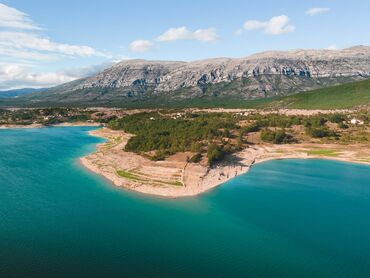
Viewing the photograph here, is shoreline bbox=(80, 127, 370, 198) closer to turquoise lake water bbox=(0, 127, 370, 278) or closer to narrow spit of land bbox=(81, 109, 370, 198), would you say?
narrow spit of land bbox=(81, 109, 370, 198)

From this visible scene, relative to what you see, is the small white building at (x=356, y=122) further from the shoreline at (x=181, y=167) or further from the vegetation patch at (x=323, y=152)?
the vegetation patch at (x=323, y=152)

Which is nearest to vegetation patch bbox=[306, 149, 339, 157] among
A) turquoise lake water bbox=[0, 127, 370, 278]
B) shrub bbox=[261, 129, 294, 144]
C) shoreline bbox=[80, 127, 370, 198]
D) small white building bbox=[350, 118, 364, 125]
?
shoreline bbox=[80, 127, 370, 198]

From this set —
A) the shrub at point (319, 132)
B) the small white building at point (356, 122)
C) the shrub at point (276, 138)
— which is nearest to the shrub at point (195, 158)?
the shrub at point (276, 138)

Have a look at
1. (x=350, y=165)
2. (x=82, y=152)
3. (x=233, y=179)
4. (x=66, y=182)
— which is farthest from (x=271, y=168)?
(x=82, y=152)

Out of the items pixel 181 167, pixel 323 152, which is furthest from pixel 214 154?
pixel 323 152

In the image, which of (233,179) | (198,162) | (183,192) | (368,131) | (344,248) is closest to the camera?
(344,248)

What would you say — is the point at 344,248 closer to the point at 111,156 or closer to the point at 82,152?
the point at 111,156
